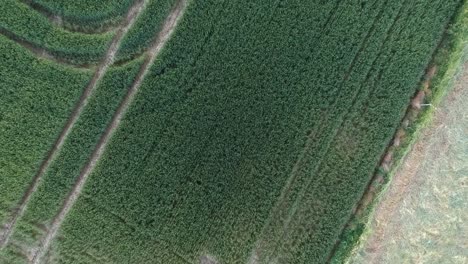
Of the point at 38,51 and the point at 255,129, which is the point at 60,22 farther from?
the point at 255,129

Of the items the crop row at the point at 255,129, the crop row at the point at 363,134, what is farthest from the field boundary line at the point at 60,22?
the crop row at the point at 363,134

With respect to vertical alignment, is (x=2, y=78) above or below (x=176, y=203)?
above

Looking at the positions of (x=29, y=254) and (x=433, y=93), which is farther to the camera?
(x=433, y=93)

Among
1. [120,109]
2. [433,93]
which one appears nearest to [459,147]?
[433,93]

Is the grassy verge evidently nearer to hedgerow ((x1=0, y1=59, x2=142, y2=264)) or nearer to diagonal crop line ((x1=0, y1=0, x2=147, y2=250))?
hedgerow ((x1=0, y1=59, x2=142, y2=264))

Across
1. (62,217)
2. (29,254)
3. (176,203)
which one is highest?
(176,203)

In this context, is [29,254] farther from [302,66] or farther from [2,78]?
[302,66]

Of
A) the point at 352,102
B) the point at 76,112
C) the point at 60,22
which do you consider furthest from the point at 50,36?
the point at 352,102
